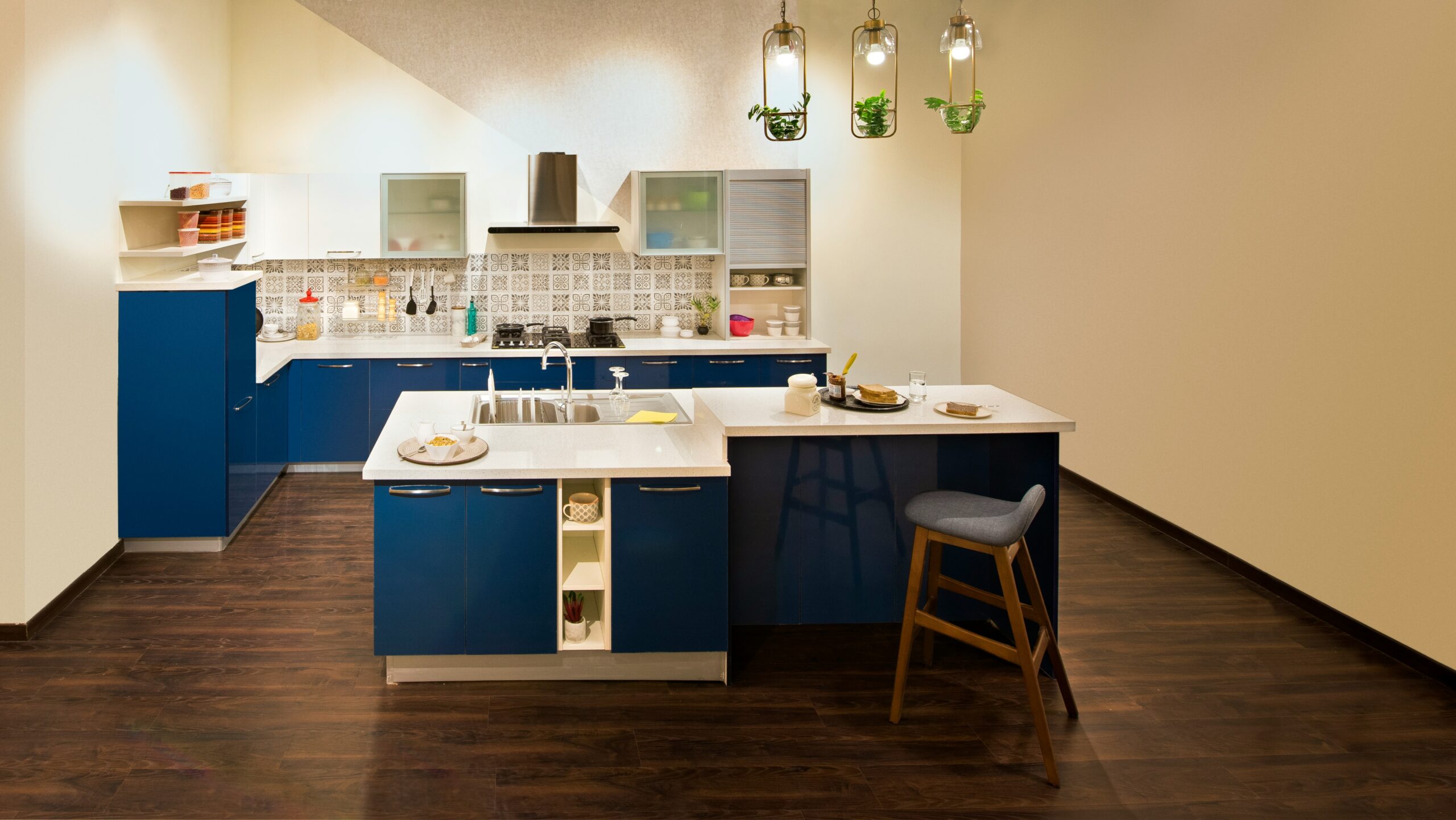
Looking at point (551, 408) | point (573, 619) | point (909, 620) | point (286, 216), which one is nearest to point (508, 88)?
point (286, 216)

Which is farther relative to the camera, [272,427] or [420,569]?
[272,427]

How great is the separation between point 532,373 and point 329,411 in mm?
1283

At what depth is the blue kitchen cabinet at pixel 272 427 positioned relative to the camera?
6488mm

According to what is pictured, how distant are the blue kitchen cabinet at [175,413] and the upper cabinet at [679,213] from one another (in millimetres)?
2677

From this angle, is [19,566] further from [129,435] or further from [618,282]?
[618,282]

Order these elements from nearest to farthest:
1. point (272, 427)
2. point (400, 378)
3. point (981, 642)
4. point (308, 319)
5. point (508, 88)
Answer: point (981, 642)
point (272, 427)
point (400, 378)
point (508, 88)
point (308, 319)

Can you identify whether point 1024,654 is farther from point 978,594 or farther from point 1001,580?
point 978,594

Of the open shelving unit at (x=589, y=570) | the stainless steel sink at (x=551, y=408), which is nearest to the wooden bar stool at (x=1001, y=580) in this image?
the open shelving unit at (x=589, y=570)

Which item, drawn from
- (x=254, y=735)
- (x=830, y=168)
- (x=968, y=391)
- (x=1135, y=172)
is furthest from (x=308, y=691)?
(x=830, y=168)

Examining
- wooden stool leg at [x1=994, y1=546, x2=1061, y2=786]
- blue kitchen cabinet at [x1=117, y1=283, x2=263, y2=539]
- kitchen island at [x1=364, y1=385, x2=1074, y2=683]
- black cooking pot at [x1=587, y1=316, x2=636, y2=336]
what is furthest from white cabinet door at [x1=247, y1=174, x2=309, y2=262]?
wooden stool leg at [x1=994, y1=546, x2=1061, y2=786]

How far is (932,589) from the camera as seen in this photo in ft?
14.1

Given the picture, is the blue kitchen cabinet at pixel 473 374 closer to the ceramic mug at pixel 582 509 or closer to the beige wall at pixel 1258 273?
the ceramic mug at pixel 582 509

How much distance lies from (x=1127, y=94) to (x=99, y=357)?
17.9ft

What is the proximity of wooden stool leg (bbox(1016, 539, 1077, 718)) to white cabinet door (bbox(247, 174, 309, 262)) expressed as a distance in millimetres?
5261
